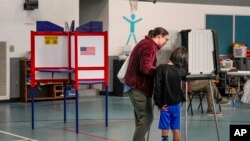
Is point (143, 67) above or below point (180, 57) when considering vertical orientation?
below

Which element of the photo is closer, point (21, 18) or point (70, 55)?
point (70, 55)

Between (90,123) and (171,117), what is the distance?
3.33 meters

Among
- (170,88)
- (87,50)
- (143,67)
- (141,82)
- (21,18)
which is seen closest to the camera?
(143,67)

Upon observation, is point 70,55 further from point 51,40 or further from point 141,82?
point 141,82

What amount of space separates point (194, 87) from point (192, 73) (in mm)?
4034

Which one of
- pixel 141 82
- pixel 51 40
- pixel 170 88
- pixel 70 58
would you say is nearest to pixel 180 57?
pixel 170 88

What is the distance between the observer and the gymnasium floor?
805 centimetres

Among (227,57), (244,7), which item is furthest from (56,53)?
(244,7)

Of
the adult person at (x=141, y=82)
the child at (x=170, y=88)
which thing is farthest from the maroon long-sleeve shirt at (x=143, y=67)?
the child at (x=170, y=88)

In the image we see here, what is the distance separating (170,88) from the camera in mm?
6043

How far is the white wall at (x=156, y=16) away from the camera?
1458 centimetres

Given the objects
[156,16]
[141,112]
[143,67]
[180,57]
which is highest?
[156,16]

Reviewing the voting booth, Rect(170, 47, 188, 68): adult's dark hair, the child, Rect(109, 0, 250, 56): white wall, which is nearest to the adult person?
the child

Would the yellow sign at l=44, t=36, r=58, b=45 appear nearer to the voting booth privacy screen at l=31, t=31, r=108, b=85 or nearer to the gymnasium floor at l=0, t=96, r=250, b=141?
the voting booth privacy screen at l=31, t=31, r=108, b=85
